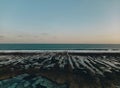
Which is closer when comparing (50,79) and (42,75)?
(50,79)

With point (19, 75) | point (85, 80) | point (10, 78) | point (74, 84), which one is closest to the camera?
point (74, 84)

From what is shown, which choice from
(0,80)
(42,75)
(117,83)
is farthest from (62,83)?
(0,80)

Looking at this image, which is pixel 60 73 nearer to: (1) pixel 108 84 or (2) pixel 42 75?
(2) pixel 42 75

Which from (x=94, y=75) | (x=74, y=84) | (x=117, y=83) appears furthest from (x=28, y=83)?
(x=117, y=83)

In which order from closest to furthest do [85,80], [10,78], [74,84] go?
1. [74,84]
2. [85,80]
3. [10,78]

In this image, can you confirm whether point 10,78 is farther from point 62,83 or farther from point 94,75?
point 94,75

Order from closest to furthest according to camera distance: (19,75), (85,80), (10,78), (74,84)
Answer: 1. (74,84)
2. (85,80)
3. (10,78)
4. (19,75)

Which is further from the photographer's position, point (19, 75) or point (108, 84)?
point (19, 75)
